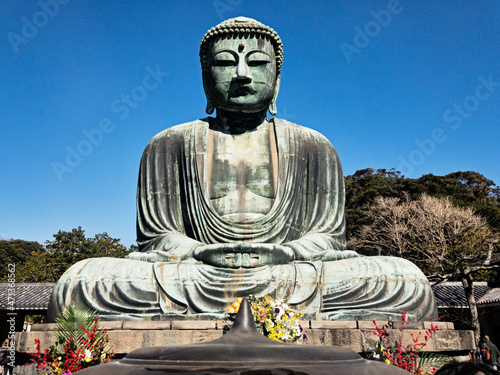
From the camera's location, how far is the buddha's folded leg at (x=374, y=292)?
18.8 feet

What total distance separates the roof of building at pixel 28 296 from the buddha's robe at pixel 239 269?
39.5 ft

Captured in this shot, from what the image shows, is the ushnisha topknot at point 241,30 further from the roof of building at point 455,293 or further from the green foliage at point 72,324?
the roof of building at point 455,293

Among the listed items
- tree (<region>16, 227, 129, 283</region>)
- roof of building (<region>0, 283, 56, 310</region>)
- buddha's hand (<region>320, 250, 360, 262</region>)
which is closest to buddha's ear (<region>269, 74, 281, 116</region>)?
buddha's hand (<region>320, 250, 360, 262</region>)

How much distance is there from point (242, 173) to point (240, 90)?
1353 millimetres

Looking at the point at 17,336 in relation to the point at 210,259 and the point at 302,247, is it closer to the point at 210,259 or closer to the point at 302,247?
the point at 210,259

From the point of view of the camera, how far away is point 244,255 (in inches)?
240

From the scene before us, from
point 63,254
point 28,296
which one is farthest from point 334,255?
point 63,254

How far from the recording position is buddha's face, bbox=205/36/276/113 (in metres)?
7.57

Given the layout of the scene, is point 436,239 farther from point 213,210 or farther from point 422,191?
point 213,210

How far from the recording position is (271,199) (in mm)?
7438

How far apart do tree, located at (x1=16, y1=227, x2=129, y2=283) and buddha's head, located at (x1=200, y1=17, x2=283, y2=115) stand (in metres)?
19.7

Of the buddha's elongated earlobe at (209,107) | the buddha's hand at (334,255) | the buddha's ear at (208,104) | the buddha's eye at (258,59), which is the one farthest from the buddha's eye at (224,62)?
the buddha's hand at (334,255)

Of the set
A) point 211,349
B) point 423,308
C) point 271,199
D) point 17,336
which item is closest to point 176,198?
point 271,199

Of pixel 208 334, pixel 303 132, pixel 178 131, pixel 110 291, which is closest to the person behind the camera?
pixel 208 334
